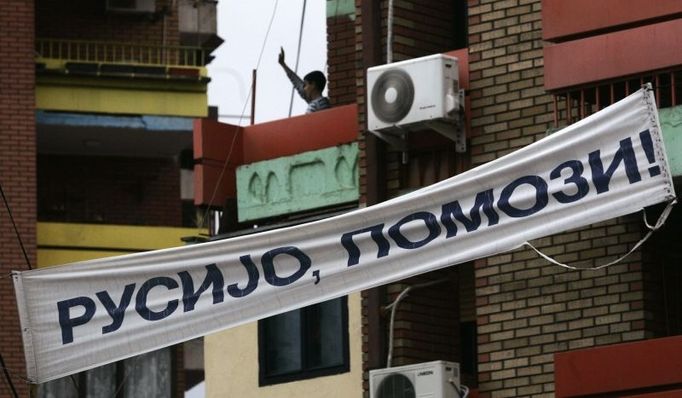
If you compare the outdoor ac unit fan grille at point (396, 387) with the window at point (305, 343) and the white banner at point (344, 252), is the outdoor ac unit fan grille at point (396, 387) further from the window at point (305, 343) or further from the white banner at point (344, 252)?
the white banner at point (344, 252)

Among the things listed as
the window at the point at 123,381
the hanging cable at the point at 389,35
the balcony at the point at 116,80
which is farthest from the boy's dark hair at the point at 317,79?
the balcony at the point at 116,80

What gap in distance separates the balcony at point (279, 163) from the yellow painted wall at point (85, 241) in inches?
385

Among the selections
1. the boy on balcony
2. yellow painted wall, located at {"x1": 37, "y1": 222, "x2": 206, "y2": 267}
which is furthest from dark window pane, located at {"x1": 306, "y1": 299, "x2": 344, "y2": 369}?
yellow painted wall, located at {"x1": 37, "y1": 222, "x2": 206, "y2": 267}

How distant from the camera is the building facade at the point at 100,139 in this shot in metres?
34.2

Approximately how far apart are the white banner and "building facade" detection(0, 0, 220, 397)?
1272 centimetres

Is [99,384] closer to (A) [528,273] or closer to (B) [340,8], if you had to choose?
(B) [340,8]

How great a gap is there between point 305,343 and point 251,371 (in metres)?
0.72

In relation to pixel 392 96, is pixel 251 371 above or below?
below

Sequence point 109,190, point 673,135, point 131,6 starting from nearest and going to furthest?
point 673,135 → point 131,6 → point 109,190

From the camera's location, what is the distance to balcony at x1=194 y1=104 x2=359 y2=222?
80.6ft

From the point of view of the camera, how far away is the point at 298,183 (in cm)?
2491

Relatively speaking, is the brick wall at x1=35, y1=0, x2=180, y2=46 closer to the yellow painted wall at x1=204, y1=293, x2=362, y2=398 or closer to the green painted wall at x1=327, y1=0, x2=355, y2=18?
the green painted wall at x1=327, y1=0, x2=355, y2=18

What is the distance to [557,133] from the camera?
19.4 m

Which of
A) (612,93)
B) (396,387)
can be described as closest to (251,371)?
(396,387)
